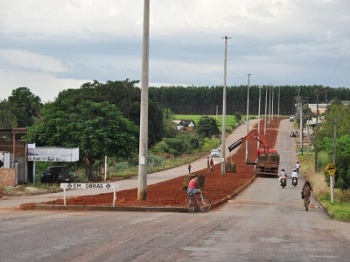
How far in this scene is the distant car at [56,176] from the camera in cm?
5800

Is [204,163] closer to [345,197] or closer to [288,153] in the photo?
[288,153]

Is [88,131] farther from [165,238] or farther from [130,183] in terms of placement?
[165,238]

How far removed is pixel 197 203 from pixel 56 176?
3020 centimetres

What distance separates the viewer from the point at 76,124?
6375cm

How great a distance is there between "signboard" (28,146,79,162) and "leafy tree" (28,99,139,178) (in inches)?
159

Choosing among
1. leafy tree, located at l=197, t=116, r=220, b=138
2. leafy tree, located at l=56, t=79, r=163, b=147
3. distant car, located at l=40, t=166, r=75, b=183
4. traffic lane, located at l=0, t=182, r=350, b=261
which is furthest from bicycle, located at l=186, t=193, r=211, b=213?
leafy tree, located at l=197, t=116, r=220, b=138

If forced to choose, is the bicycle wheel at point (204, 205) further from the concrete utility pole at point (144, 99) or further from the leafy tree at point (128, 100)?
the leafy tree at point (128, 100)

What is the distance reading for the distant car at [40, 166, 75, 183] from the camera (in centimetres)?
5800

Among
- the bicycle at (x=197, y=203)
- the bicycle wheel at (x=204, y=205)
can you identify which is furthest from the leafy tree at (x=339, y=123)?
the bicycle at (x=197, y=203)

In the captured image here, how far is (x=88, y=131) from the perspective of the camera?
2491 inches

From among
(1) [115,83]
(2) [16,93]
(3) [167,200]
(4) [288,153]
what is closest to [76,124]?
(3) [167,200]

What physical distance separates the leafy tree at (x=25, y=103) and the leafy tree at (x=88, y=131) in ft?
224

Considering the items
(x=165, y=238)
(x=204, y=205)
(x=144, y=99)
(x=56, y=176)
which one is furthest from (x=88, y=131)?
(x=165, y=238)

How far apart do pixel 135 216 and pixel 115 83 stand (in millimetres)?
83538
